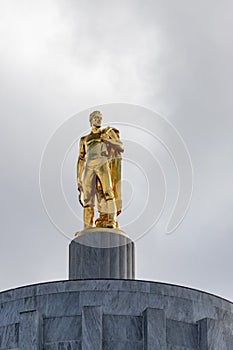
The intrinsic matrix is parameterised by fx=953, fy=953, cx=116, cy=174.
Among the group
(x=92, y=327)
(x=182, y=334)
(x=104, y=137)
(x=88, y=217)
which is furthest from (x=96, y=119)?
(x=92, y=327)

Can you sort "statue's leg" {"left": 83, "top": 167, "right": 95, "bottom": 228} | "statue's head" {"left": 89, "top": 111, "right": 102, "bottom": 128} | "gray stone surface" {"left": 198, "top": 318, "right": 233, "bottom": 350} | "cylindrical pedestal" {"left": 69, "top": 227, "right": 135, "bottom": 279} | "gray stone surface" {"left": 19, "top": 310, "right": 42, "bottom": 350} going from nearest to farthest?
1. "gray stone surface" {"left": 19, "top": 310, "right": 42, "bottom": 350}
2. "gray stone surface" {"left": 198, "top": 318, "right": 233, "bottom": 350}
3. "cylindrical pedestal" {"left": 69, "top": 227, "right": 135, "bottom": 279}
4. "statue's leg" {"left": 83, "top": 167, "right": 95, "bottom": 228}
5. "statue's head" {"left": 89, "top": 111, "right": 102, "bottom": 128}

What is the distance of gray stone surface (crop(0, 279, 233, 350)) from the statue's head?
25.4 ft

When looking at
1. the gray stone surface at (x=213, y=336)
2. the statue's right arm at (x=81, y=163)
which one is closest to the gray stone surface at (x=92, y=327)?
the gray stone surface at (x=213, y=336)

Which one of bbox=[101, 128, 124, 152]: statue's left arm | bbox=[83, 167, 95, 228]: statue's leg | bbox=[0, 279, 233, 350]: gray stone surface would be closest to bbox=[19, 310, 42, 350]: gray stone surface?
bbox=[0, 279, 233, 350]: gray stone surface

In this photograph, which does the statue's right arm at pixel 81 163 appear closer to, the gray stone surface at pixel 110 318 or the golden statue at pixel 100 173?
the golden statue at pixel 100 173

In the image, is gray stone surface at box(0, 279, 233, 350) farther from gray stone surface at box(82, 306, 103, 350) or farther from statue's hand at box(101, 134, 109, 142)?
statue's hand at box(101, 134, 109, 142)

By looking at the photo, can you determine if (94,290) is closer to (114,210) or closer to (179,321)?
(179,321)

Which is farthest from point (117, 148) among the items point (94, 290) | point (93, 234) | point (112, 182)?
point (94, 290)

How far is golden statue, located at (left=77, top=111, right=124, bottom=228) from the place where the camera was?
32031mm

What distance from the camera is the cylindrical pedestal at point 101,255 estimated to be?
30000mm

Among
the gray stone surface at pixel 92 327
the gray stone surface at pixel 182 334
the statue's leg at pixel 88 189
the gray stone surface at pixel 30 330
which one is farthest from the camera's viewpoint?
the statue's leg at pixel 88 189

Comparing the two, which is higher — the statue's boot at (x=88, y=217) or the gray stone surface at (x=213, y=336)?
the statue's boot at (x=88, y=217)

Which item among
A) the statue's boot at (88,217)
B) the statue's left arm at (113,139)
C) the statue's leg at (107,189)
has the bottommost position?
the statue's boot at (88,217)

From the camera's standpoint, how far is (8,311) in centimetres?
2722
